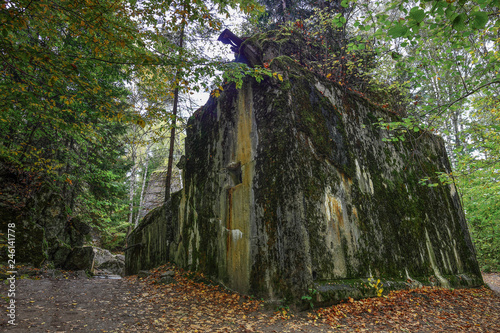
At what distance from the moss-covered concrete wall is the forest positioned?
805 millimetres

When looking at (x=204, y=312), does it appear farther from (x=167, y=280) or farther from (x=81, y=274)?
(x=81, y=274)

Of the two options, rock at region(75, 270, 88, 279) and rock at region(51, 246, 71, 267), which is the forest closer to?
rock at region(51, 246, 71, 267)

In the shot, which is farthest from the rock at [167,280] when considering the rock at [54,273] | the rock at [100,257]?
the rock at [100,257]

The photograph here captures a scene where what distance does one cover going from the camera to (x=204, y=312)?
4.62 metres

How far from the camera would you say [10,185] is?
23.0 feet

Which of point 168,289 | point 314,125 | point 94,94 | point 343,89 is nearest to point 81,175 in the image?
point 168,289

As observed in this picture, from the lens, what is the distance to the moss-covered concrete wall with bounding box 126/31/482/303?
4.81 m

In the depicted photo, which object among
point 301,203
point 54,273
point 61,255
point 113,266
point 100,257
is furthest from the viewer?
point 113,266

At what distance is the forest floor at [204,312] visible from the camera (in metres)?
3.87

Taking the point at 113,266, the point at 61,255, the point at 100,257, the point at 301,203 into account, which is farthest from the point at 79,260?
the point at 301,203

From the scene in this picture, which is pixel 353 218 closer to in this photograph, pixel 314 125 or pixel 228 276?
pixel 314 125

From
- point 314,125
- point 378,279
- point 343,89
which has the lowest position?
point 378,279

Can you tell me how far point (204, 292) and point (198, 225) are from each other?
164 cm

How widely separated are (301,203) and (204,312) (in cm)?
253
